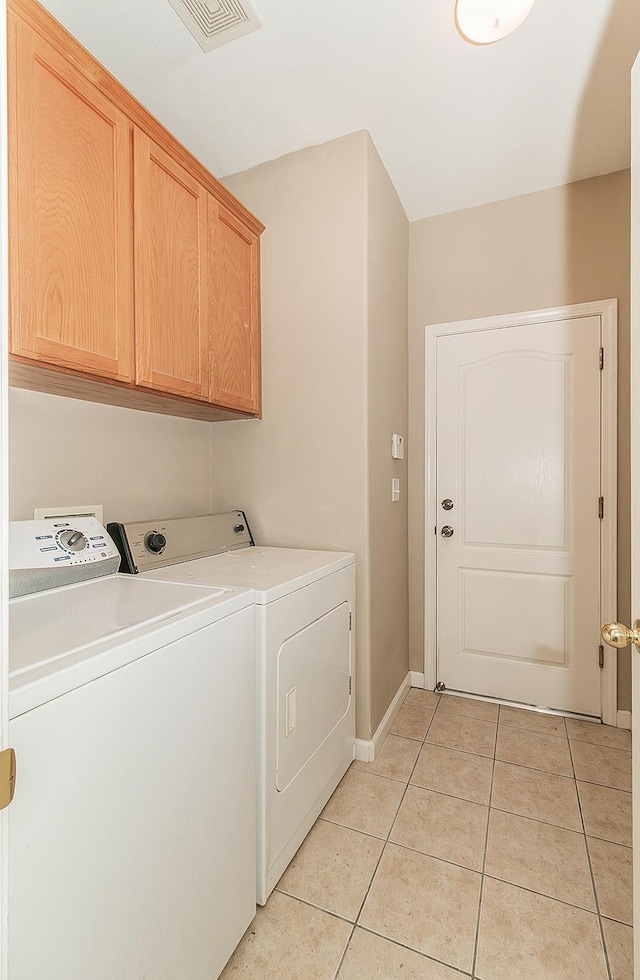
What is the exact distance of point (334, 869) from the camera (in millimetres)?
1430

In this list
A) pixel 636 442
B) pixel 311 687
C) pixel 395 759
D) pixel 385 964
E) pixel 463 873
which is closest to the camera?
pixel 636 442

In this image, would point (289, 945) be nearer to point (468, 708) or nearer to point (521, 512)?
point (468, 708)

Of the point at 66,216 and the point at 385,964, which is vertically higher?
the point at 66,216

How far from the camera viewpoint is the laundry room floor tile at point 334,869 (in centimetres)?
132

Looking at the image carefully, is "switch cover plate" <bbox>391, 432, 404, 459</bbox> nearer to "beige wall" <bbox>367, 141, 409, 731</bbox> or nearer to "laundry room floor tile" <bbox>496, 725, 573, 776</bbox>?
"beige wall" <bbox>367, 141, 409, 731</bbox>

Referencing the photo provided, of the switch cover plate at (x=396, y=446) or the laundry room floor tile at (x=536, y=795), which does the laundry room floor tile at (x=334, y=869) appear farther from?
the switch cover plate at (x=396, y=446)

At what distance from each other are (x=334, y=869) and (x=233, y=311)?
205 cm

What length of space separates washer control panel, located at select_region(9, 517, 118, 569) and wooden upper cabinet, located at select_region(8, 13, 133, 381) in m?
0.49

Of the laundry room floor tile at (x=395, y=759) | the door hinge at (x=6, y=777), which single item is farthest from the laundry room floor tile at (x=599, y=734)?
the door hinge at (x=6, y=777)

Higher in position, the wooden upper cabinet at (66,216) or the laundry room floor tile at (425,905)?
the wooden upper cabinet at (66,216)

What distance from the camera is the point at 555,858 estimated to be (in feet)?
4.82

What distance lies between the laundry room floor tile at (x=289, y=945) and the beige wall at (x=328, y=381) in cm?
77

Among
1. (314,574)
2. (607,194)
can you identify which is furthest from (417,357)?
(314,574)

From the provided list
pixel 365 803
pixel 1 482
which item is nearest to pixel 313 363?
pixel 1 482
